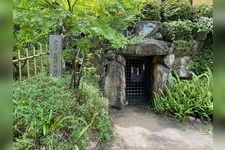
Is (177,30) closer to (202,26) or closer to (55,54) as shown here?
(202,26)

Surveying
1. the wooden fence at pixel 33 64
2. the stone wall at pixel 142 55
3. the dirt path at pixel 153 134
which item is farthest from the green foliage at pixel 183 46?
the wooden fence at pixel 33 64

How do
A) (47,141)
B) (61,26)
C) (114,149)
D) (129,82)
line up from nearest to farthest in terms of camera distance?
(47,141), (61,26), (114,149), (129,82)

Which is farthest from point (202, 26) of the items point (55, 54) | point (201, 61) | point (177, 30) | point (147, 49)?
point (55, 54)

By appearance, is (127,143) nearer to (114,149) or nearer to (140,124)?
(114,149)

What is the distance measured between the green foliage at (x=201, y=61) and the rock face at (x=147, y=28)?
1419 mm

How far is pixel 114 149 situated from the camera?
14.8 feet

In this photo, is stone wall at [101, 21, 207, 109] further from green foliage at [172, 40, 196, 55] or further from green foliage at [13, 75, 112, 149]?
green foliage at [13, 75, 112, 149]

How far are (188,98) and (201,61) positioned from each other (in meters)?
1.66

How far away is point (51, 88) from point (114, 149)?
153cm

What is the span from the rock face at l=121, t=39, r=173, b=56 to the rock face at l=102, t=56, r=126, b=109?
0.29 metres

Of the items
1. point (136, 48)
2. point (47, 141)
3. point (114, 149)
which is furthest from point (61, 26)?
point (136, 48)

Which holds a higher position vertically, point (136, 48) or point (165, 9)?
point (165, 9)

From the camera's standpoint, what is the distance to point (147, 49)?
6.77 m

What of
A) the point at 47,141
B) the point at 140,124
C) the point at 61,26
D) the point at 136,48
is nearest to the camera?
the point at 47,141
